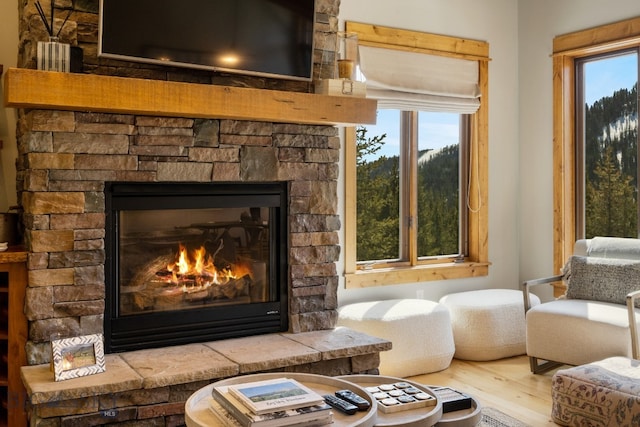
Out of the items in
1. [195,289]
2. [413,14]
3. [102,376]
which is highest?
[413,14]

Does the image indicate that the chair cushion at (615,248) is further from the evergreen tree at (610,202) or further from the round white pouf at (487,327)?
the round white pouf at (487,327)

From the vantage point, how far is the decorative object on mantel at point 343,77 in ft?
12.3

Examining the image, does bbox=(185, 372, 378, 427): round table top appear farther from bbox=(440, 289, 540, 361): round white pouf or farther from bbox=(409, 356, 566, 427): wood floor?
bbox=(440, 289, 540, 361): round white pouf

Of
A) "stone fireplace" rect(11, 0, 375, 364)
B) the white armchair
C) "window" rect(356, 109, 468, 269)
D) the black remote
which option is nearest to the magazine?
the black remote

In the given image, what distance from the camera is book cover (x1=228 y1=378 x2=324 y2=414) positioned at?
2.20m

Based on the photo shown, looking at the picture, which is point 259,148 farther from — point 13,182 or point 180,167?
point 13,182

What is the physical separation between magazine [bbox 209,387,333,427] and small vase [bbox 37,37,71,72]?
1672 mm

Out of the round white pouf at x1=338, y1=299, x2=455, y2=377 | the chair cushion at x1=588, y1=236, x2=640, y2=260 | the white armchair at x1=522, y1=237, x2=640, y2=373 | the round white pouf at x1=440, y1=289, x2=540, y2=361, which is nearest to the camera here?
the white armchair at x1=522, y1=237, x2=640, y2=373

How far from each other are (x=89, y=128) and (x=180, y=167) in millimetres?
471

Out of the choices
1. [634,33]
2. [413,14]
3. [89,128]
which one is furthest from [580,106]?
[89,128]

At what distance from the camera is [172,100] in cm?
324

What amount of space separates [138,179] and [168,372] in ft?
3.12

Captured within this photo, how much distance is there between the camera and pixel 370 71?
468cm

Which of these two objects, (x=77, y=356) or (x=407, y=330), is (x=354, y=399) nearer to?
(x=77, y=356)
